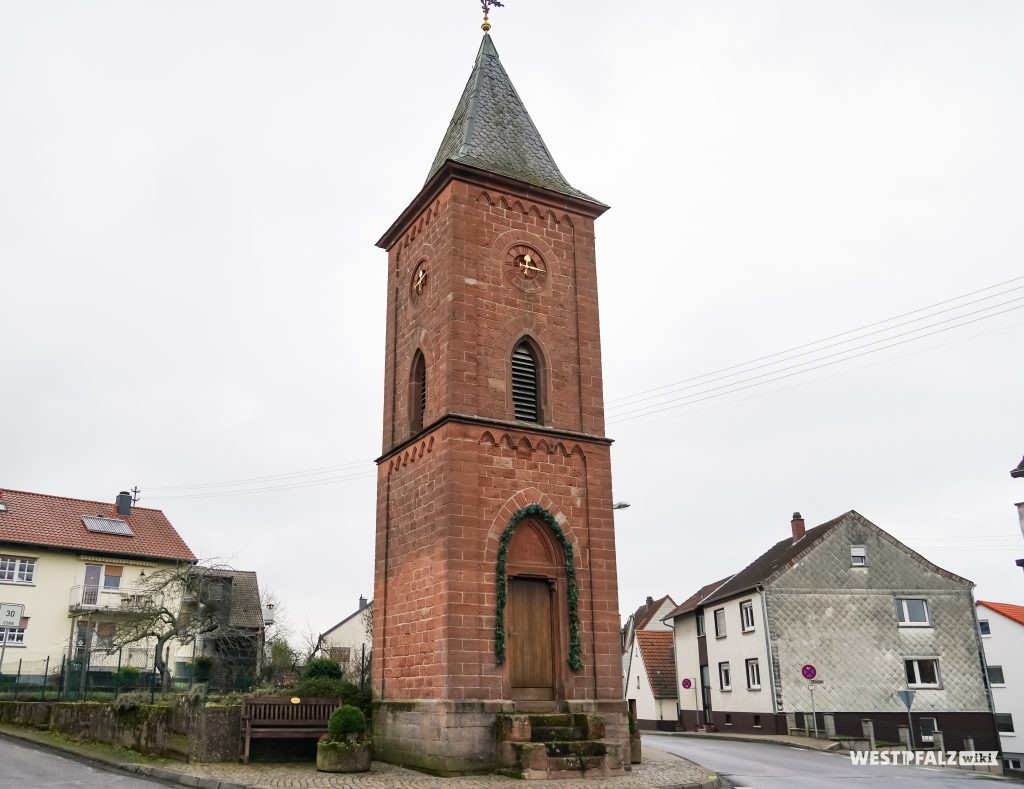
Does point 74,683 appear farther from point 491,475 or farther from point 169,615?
point 491,475

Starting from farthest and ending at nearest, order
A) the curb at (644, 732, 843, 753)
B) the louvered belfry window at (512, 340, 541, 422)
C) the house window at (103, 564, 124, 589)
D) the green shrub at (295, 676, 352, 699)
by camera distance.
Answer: the house window at (103, 564, 124, 589) < the curb at (644, 732, 843, 753) < the louvered belfry window at (512, 340, 541, 422) < the green shrub at (295, 676, 352, 699)

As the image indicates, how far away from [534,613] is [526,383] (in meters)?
4.63

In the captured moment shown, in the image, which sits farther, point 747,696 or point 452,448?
point 747,696

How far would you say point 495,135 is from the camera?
68.3 ft

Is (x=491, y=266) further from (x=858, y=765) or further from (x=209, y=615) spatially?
(x=209, y=615)

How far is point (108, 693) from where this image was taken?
74.8 ft

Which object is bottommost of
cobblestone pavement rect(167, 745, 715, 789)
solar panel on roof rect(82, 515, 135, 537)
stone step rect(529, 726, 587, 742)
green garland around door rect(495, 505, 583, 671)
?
cobblestone pavement rect(167, 745, 715, 789)

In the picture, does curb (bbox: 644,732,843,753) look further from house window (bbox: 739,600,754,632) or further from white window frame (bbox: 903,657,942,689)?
white window frame (bbox: 903,657,942,689)

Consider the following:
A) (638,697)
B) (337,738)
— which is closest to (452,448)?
(337,738)

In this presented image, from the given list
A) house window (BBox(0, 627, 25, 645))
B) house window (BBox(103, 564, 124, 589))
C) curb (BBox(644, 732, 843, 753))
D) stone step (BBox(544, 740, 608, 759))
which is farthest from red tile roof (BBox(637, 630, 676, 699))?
stone step (BBox(544, 740, 608, 759))

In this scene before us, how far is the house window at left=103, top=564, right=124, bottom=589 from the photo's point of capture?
1604 inches

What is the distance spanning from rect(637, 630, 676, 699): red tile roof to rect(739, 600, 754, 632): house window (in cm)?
1112

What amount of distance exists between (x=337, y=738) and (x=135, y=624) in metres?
17.2

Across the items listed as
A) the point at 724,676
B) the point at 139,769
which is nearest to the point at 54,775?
the point at 139,769
